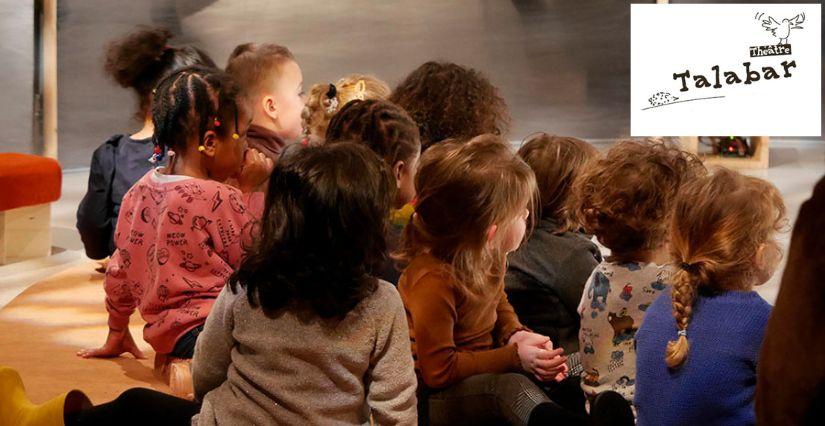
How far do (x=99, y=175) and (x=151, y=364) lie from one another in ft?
2.17

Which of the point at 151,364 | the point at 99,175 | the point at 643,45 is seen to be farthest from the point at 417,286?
the point at 643,45

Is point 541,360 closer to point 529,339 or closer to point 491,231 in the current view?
point 529,339

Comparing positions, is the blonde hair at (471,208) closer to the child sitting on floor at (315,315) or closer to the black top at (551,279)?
the black top at (551,279)

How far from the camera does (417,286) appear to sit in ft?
6.31

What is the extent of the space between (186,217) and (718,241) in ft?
3.28

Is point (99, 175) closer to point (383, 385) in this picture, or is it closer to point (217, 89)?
point (217, 89)

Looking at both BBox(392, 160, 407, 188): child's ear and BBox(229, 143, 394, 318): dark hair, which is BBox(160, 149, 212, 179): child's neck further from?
BBox(229, 143, 394, 318): dark hair

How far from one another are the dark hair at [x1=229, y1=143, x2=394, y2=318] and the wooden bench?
7.10 feet

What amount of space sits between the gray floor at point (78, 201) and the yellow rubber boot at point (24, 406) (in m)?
1.34

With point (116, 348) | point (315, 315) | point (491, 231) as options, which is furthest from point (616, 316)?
point (116, 348)

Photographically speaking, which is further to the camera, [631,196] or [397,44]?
[397,44]

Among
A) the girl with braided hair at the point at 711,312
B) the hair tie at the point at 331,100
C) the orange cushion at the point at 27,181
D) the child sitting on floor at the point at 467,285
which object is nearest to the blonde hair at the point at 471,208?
the child sitting on floor at the point at 467,285

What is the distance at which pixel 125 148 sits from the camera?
2977mm

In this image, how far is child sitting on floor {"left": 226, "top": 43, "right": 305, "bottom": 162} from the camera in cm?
276
